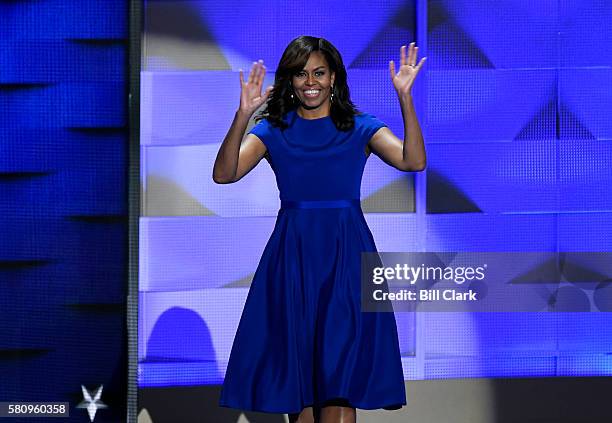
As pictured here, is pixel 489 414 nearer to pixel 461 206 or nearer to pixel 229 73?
pixel 461 206

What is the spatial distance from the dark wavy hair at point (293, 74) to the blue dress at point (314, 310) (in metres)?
0.07

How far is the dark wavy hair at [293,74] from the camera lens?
9.60ft

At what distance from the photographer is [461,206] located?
3.91 metres

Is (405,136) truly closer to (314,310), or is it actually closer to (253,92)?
(253,92)

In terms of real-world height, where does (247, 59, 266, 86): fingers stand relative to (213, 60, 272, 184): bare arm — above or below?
above

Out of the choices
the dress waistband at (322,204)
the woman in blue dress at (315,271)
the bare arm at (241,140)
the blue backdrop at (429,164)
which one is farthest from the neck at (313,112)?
the blue backdrop at (429,164)

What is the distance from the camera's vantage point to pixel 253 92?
2.85 m

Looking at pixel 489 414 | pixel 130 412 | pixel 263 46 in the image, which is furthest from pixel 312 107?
pixel 489 414

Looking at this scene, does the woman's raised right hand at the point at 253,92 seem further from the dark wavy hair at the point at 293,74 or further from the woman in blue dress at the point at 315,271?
the dark wavy hair at the point at 293,74

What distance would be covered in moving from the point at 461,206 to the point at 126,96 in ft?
4.24

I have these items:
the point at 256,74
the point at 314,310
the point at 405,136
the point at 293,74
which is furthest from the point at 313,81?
the point at 314,310

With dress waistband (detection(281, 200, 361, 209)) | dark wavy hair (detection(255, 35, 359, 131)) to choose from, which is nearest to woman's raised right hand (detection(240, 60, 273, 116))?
dark wavy hair (detection(255, 35, 359, 131))

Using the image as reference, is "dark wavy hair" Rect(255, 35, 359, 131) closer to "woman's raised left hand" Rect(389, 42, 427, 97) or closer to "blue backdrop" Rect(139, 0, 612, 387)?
"woman's raised left hand" Rect(389, 42, 427, 97)

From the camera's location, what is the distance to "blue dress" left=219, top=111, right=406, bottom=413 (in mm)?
2875
